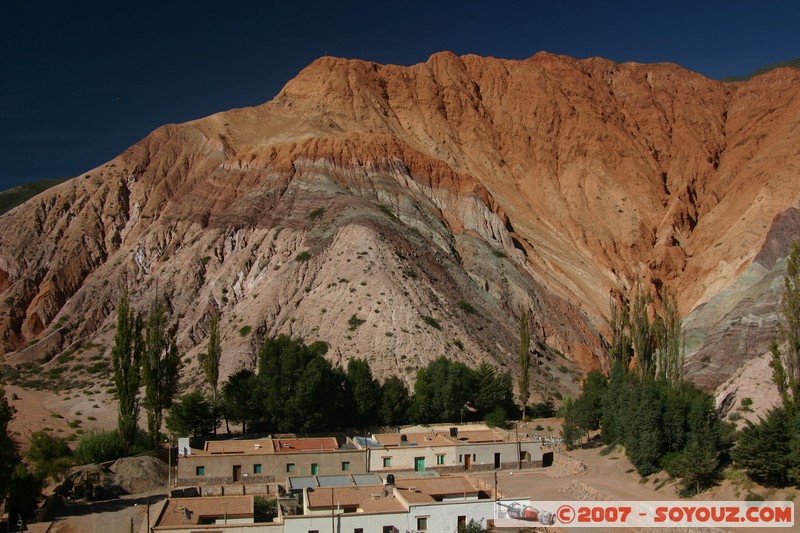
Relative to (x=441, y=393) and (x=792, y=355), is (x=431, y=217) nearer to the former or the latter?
(x=441, y=393)

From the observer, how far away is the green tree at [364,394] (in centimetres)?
5022

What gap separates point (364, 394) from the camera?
1983 inches

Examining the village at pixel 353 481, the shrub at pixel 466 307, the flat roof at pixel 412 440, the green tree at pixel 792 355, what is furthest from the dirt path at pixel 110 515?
the shrub at pixel 466 307

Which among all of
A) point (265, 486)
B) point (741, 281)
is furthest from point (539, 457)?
point (741, 281)

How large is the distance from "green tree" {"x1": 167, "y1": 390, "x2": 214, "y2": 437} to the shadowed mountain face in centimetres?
1079

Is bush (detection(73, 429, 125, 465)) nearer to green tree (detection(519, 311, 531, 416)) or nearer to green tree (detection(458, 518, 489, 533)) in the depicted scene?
green tree (detection(458, 518, 489, 533))

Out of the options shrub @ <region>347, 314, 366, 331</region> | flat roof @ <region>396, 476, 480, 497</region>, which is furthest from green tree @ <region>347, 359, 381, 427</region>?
flat roof @ <region>396, 476, 480, 497</region>

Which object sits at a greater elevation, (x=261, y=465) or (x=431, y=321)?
(x=431, y=321)

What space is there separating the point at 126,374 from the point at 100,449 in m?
4.20

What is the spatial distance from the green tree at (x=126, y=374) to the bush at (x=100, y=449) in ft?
1.66

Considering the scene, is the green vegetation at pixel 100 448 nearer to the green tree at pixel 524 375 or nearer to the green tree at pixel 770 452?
the green tree at pixel 524 375

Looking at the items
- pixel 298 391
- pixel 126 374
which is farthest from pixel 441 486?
pixel 126 374

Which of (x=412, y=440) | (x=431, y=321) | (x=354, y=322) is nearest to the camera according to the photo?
(x=412, y=440)

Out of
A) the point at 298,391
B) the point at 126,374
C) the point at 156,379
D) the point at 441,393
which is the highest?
the point at 126,374
